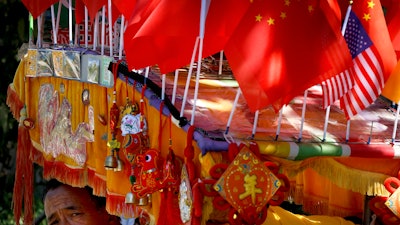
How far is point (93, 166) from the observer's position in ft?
16.9

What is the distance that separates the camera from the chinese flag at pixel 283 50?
353cm

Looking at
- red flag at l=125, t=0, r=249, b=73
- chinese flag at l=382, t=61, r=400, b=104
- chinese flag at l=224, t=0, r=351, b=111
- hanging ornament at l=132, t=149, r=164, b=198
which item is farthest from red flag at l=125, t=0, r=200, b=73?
chinese flag at l=382, t=61, r=400, b=104

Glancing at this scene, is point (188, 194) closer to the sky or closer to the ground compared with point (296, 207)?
closer to the sky

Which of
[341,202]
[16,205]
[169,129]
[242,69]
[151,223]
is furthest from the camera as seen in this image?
[16,205]

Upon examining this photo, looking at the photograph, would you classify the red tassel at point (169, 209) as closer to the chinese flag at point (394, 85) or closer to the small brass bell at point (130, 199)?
the small brass bell at point (130, 199)

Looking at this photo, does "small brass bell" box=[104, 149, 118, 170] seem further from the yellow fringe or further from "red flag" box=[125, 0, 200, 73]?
the yellow fringe

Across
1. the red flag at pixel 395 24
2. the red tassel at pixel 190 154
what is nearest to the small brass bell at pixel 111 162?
the red tassel at pixel 190 154

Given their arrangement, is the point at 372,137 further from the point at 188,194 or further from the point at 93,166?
the point at 93,166

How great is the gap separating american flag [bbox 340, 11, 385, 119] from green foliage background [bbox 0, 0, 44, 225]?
5418 mm

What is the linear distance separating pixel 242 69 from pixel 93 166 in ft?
6.19

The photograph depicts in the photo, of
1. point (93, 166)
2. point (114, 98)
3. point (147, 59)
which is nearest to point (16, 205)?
point (93, 166)

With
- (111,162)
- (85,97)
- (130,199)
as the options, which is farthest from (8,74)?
(130,199)

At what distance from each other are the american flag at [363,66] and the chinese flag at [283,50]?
0.28m

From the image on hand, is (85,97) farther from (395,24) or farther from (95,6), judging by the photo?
(395,24)
